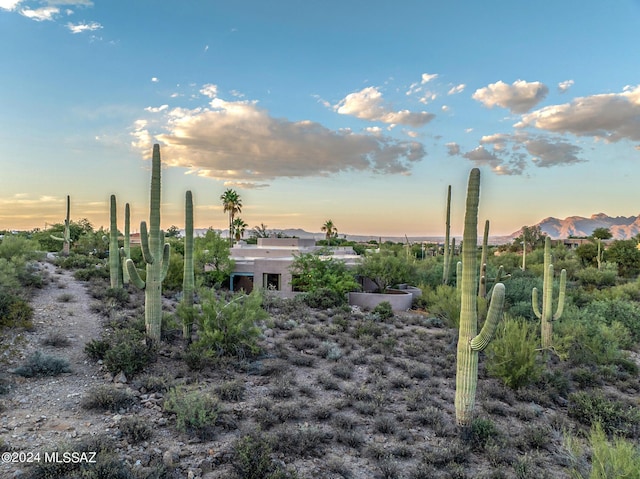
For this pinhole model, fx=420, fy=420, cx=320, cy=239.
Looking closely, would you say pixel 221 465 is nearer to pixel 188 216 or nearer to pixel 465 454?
pixel 465 454

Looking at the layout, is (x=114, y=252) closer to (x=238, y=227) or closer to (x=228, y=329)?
(x=228, y=329)

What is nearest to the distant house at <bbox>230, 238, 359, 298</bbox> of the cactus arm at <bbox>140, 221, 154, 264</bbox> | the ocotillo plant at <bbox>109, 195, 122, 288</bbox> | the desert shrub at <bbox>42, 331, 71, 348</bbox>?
the ocotillo plant at <bbox>109, 195, 122, 288</bbox>

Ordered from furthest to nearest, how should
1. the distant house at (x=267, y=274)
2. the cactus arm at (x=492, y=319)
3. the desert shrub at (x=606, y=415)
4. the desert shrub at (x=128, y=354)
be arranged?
1. the distant house at (x=267, y=274)
2. the desert shrub at (x=128, y=354)
3. the desert shrub at (x=606, y=415)
4. the cactus arm at (x=492, y=319)

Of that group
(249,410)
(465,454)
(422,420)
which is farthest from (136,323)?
(465,454)

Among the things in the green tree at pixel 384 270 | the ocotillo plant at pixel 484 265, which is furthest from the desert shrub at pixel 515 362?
the green tree at pixel 384 270

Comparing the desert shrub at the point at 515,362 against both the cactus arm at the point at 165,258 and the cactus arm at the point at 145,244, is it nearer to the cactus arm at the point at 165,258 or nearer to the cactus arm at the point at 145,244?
the cactus arm at the point at 165,258

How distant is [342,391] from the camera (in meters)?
9.70

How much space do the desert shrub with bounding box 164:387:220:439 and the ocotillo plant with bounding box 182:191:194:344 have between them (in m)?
3.81

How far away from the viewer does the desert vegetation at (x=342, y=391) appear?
645 cm

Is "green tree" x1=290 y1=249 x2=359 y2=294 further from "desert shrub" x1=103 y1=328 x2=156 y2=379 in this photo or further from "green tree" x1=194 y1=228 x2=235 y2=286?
"desert shrub" x1=103 y1=328 x2=156 y2=379

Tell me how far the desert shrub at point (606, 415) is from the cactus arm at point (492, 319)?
3205 millimetres

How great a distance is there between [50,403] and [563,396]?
1161 cm

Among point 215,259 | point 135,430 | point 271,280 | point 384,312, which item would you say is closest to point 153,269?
point 135,430

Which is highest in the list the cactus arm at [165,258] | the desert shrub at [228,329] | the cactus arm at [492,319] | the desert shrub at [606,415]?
the cactus arm at [165,258]
